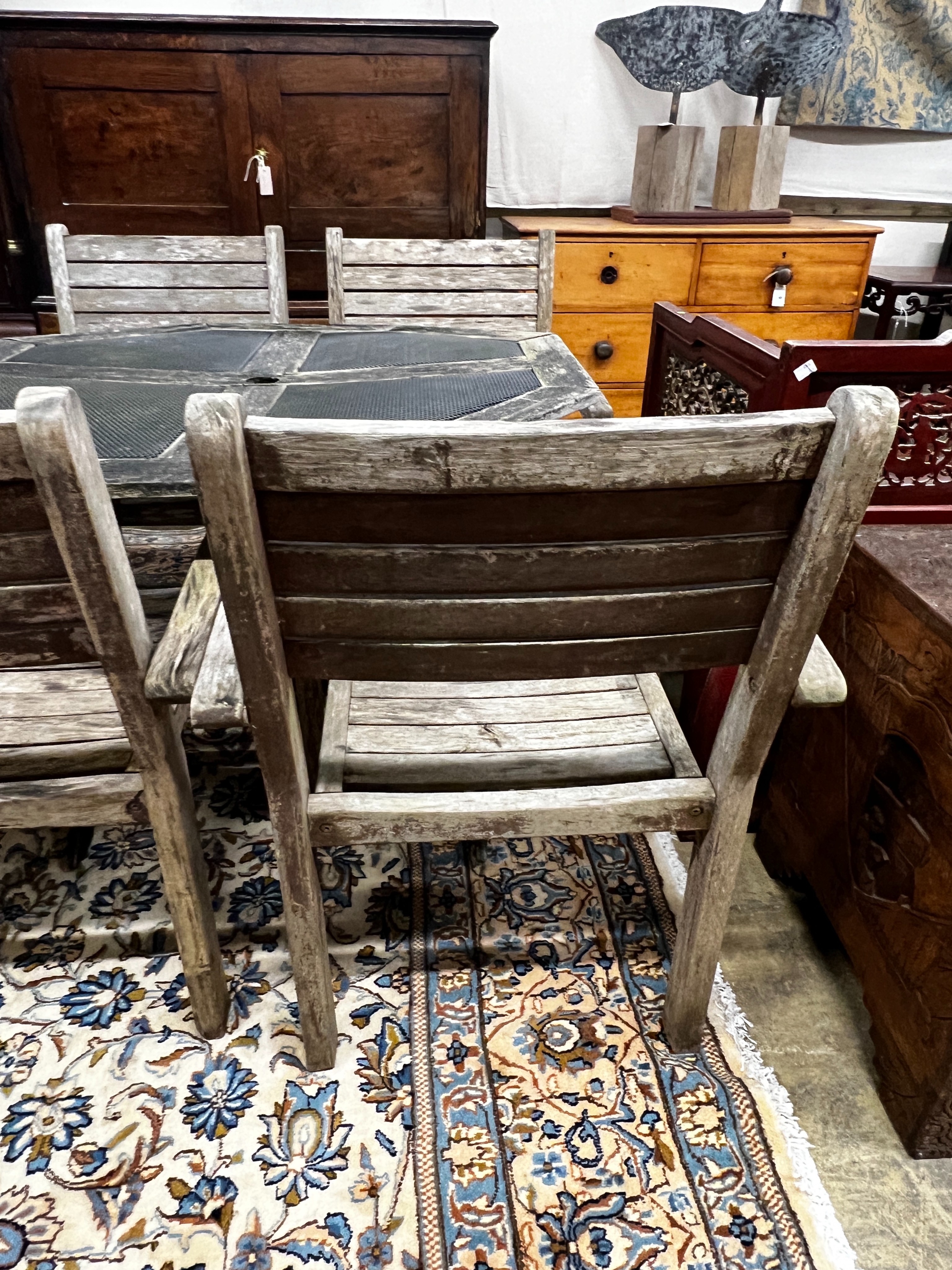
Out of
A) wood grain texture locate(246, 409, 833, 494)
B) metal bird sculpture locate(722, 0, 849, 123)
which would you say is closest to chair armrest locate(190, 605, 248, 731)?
wood grain texture locate(246, 409, 833, 494)

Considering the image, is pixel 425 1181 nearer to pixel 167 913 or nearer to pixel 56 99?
pixel 167 913

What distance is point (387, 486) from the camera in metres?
0.62

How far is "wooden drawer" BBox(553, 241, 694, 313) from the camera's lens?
8.42 ft

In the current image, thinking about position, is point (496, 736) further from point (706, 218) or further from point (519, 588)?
point (706, 218)

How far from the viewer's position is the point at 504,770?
967mm

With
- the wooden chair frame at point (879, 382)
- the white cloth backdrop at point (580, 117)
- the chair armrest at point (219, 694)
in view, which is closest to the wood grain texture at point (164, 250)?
the white cloth backdrop at point (580, 117)

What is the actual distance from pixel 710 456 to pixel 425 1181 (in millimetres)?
948

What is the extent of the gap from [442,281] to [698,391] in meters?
0.94

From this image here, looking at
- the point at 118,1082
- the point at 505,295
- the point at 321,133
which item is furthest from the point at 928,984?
the point at 321,133

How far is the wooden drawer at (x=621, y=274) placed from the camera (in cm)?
257

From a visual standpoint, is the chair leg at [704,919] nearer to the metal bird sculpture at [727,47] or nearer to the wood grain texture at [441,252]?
the wood grain texture at [441,252]

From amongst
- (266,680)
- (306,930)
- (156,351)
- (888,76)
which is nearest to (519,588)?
(266,680)

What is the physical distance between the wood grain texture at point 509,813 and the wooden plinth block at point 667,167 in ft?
7.88

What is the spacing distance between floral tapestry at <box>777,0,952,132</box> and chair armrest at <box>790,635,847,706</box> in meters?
3.04
